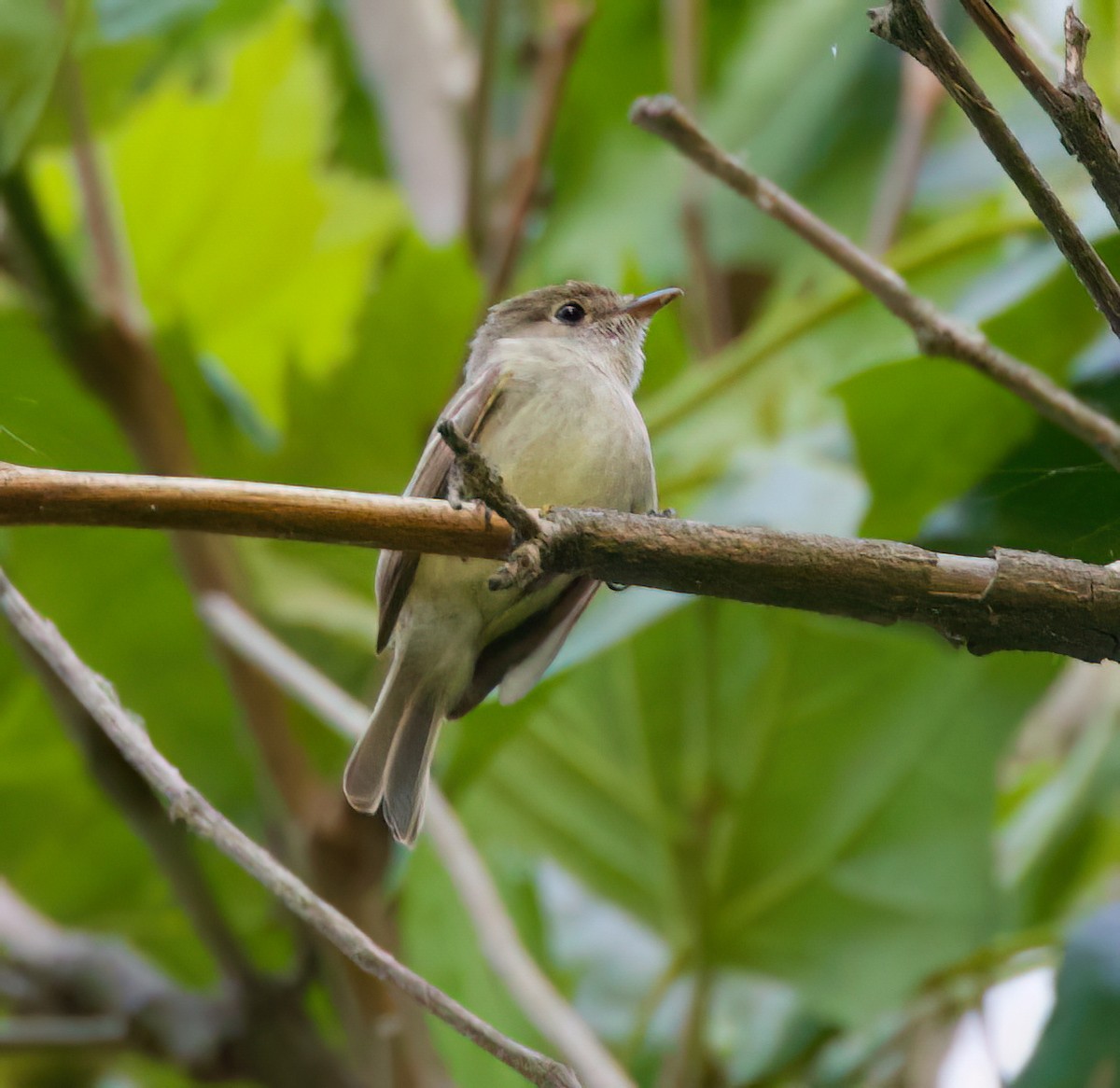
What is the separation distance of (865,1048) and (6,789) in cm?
173

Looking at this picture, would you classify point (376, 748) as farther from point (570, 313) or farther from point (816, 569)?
point (816, 569)

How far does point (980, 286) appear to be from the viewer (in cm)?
257

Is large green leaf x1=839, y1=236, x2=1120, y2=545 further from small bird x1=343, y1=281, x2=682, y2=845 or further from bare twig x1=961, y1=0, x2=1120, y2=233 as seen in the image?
bare twig x1=961, y1=0, x2=1120, y2=233

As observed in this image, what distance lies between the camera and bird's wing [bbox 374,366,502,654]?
1998mm

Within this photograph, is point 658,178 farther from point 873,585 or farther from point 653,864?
point 873,585

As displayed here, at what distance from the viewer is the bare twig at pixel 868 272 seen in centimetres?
177

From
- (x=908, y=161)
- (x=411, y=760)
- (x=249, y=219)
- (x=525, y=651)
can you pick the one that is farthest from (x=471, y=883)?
(x=908, y=161)

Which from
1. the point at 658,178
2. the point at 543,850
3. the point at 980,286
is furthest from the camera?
the point at 658,178

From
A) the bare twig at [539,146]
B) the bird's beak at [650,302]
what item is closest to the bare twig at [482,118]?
the bare twig at [539,146]

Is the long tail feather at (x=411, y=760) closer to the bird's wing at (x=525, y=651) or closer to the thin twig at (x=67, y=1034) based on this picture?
the bird's wing at (x=525, y=651)

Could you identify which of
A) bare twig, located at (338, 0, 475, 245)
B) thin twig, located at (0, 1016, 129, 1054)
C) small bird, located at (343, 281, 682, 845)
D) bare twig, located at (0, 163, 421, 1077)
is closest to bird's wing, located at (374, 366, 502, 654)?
small bird, located at (343, 281, 682, 845)

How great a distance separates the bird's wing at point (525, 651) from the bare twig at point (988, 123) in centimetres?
90

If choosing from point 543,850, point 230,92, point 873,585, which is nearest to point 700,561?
point 873,585

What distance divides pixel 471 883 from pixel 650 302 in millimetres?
1035
